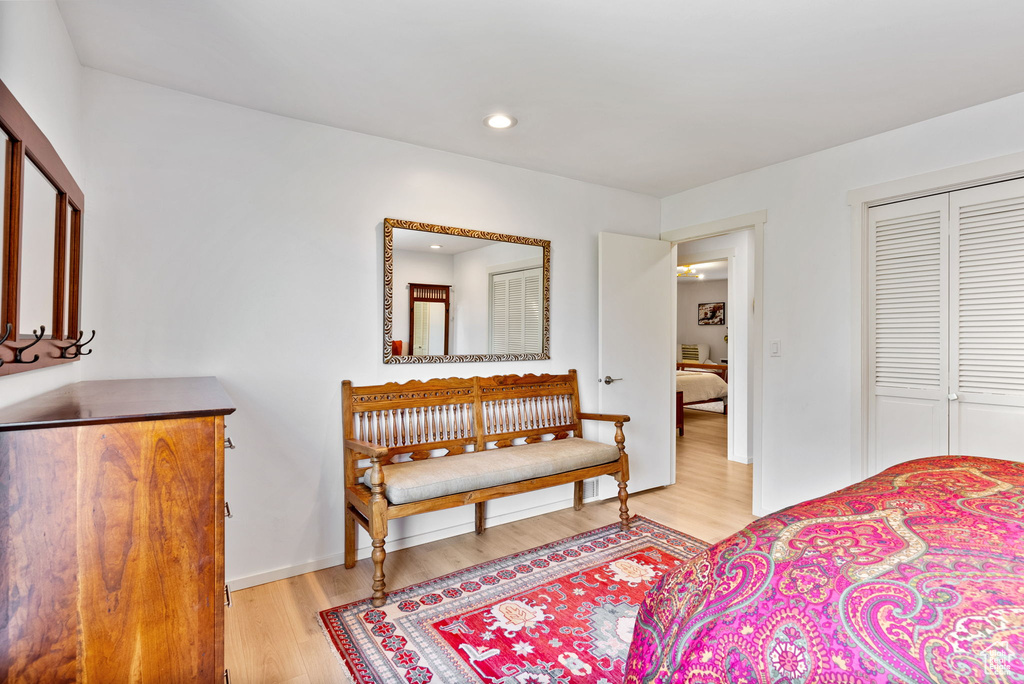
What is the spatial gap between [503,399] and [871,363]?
222cm

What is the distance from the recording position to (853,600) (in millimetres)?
831

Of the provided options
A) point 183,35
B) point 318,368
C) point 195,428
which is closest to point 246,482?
point 318,368

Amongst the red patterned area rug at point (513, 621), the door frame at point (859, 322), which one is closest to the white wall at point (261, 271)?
the red patterned area rug at point (513, 621)

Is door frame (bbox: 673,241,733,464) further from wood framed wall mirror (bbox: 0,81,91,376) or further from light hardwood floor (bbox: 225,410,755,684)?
wood framed wall mirror (bbox: 0,81,91,376)

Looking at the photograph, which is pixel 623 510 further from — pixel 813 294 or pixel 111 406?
pixel 111 406

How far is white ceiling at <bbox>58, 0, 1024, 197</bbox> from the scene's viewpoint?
180 centimetres

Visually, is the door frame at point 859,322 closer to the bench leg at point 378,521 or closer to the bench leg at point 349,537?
the bench leg at point 378,521

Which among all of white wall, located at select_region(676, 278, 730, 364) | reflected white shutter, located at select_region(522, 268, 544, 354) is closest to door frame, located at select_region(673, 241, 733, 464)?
reflected white shutter, located at select_region(522, 268, 544, 354)

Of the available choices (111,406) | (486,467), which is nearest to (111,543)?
(111,406)

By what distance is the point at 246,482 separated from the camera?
2541mm

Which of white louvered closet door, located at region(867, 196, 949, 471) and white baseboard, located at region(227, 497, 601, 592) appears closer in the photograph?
white baseboard, located at region(227, 497, 601, 592)

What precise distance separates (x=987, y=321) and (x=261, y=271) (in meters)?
3.69

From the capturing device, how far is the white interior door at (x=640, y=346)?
3.80m

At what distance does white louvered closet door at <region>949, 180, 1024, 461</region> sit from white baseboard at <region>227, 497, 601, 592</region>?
2.25m
